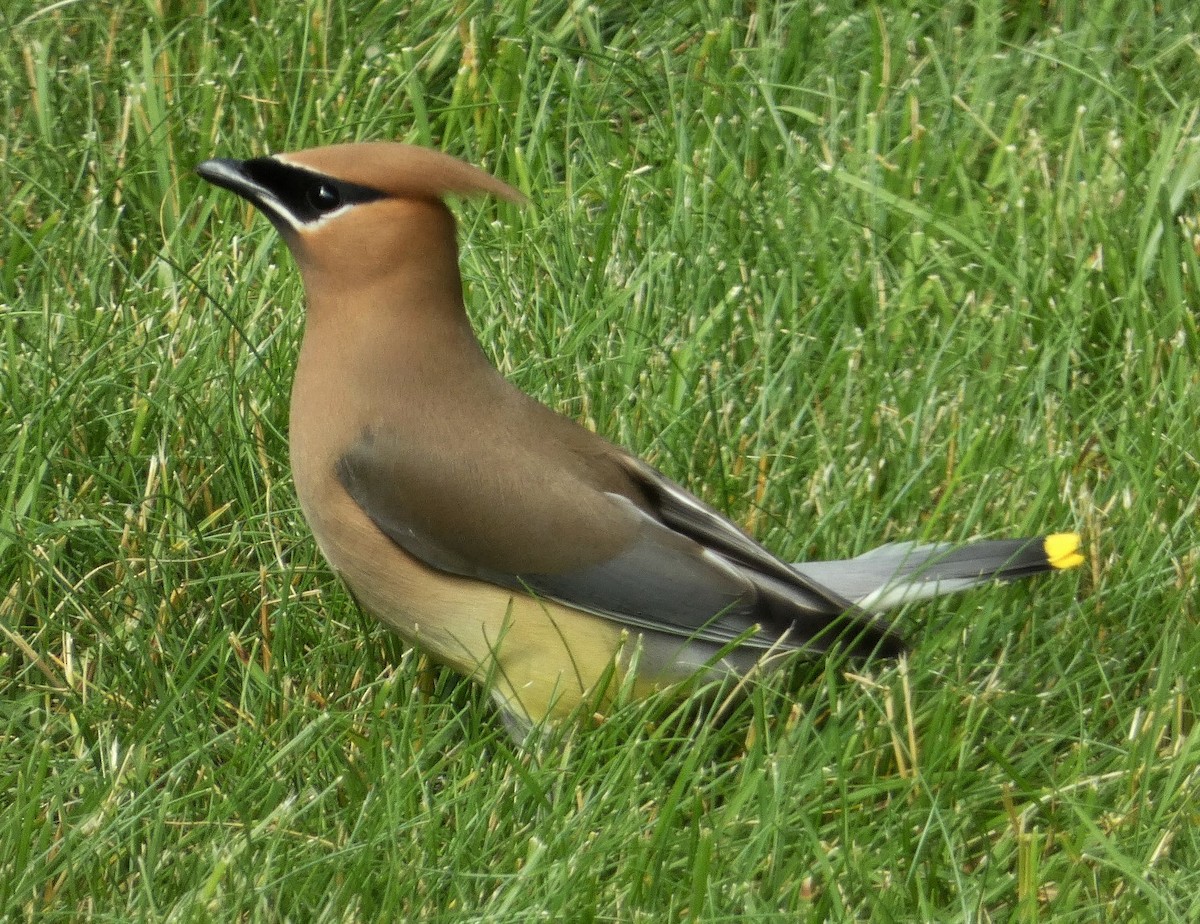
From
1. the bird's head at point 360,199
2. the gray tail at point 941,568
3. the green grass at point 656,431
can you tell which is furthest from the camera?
the gray tail at point 941,568

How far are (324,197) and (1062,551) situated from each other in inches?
59.9

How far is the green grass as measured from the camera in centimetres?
331

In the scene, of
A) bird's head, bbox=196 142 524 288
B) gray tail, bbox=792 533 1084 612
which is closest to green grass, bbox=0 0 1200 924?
gray tail, bbox=792 533 1084 612

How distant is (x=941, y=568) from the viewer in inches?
151

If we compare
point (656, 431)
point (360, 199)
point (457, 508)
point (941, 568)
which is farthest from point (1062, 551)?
point (360, 199)

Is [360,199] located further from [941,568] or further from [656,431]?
[941,568]

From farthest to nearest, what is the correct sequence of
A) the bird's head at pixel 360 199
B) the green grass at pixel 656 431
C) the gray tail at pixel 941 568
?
the gray tail at pixel 941 568 < the bird's head at pixel 360 199 < the green grass at pixel 656 431

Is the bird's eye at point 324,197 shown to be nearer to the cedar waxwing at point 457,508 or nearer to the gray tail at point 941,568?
the cedar waxwing at point 457,508

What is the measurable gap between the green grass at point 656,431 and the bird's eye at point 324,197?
72cm

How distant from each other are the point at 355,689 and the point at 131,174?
190cm

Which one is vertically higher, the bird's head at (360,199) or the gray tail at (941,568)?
the bird's head at (360,199)

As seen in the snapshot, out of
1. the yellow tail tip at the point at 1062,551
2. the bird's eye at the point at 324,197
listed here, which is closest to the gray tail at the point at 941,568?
the yellow tail tip at the point at 1062,551

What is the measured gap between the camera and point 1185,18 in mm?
5973

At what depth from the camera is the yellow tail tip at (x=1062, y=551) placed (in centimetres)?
387
